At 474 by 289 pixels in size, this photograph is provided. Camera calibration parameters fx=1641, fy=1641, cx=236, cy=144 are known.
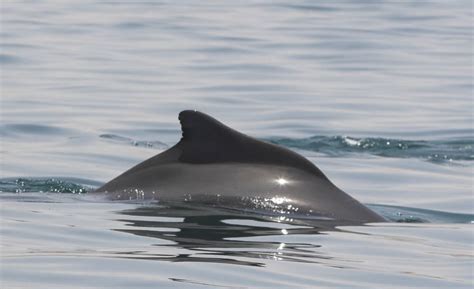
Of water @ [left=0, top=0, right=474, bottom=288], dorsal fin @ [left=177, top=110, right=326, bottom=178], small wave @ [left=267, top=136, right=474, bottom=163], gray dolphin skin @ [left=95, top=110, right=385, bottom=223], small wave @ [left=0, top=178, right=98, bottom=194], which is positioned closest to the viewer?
water @ [left=0, top=0, right=474, bottom=288]

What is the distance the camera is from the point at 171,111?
724 inches

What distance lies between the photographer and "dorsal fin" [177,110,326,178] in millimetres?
9836

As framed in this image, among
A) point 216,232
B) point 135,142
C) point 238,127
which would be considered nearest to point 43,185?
point 216,232

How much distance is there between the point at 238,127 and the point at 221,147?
7027 mm

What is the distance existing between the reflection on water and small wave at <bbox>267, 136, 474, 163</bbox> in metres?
5.49

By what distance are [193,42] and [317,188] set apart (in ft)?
54.5

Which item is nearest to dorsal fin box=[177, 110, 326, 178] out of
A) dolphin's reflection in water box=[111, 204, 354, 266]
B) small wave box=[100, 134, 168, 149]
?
dolphin's reflection in water box=[111, 204, 354, 266]

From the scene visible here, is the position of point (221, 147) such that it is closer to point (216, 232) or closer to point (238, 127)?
point (216, 232)

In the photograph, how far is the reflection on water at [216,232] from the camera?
8.38 m

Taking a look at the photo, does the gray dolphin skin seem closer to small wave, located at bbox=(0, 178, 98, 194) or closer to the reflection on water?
the reflection on water

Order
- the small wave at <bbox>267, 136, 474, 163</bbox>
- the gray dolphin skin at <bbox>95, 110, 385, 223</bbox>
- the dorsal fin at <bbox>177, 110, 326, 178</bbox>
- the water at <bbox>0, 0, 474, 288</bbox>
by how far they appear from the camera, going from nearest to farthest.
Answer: the water at <bbox>0, 0, 474, 288</bbox> → the dorsal fin at <bbox>177, 110, 326, 178</bbox> → the gray dolphin skin at <bbox>95, 110, 385, 223</bbox> → the small wave at <bbox>267, 136, 474, 163</bbox>

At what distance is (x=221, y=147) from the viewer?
10.0 m

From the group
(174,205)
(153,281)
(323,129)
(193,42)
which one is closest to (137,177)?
(174,205)

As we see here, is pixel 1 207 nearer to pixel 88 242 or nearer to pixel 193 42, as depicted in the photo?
pixel 88 242
